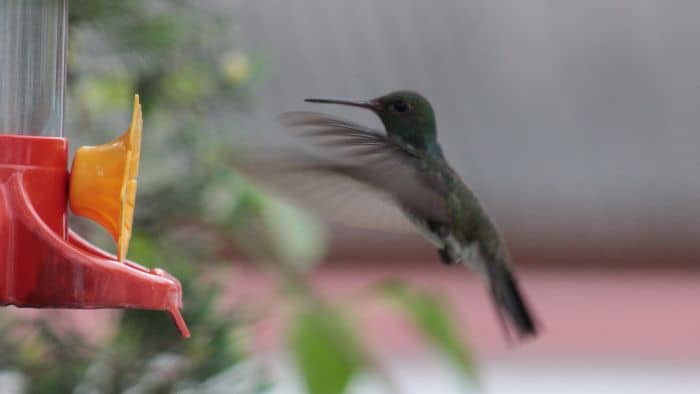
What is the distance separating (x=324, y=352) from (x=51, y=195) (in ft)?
1.54

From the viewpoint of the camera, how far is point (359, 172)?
6.61 ft

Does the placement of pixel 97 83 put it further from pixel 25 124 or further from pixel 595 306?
pixel 595 306

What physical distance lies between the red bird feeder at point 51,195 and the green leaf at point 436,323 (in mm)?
492

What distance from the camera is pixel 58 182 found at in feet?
5.47

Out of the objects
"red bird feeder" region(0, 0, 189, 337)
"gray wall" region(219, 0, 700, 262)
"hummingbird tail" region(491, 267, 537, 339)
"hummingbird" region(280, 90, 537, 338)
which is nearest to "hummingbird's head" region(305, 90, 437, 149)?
"hummingbird" region(280, 90, 537, 338)

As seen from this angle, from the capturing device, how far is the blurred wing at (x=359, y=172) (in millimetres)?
1902

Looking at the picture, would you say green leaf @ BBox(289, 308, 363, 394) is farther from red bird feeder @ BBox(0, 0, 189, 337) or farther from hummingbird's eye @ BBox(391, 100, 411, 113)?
hummingbird's eye @ BBox(391, 100, 411, 113)

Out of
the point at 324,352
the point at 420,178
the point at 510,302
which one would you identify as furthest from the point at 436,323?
the point at 510,302

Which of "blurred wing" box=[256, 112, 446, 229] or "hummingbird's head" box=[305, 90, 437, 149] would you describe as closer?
"blurred wing" box=[256, 112, 446, 229]

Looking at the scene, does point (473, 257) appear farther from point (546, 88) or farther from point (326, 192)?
point (546, 88)

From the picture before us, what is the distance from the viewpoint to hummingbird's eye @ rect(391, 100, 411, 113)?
229 cm

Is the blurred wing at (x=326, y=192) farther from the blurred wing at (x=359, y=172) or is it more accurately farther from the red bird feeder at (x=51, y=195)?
the red bird feeder at (x=51, y=195)

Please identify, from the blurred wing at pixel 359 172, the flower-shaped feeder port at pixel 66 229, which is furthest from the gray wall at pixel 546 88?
the flower-shaped feeder port at pixel 66 229

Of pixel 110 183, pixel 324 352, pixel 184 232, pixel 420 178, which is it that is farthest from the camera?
pixel 184 232
